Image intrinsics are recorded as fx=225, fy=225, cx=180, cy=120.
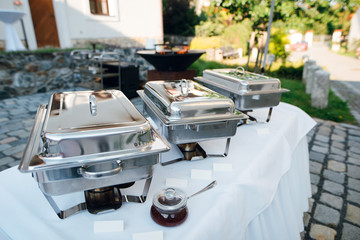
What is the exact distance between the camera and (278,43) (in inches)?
398

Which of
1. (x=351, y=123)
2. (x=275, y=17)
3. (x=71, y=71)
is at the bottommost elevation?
(x=351, y=123)

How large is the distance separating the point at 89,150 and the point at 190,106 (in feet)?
1.65

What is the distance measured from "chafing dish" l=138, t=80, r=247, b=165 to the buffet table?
0.58ft

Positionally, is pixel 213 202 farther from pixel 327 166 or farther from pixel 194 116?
pixel 327 166

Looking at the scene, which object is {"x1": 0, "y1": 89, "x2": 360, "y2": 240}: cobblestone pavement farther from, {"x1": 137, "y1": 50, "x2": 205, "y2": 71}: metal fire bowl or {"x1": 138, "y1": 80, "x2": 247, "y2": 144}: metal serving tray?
{"x1": 137, "y1": 50, "x2": 205, "y2": 71}: metal fire bowl

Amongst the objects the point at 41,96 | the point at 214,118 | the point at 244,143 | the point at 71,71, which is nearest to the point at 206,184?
the point at 214,118

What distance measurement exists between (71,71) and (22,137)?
3256 mm

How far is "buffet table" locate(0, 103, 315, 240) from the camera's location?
77 centimetres

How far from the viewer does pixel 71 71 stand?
6125mm

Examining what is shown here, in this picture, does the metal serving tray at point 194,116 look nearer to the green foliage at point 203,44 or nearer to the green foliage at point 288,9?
the green foliage at point 288,9

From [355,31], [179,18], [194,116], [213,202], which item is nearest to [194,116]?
[194,116]

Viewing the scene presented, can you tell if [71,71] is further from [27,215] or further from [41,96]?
[27,215]

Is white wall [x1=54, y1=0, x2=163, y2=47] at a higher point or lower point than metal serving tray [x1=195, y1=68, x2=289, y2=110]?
higher

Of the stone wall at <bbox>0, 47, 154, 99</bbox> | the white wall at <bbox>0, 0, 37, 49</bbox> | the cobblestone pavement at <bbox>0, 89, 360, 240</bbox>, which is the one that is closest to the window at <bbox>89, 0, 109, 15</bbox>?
the white wall at <bbox>0, 0, 37, 49</bbox>
